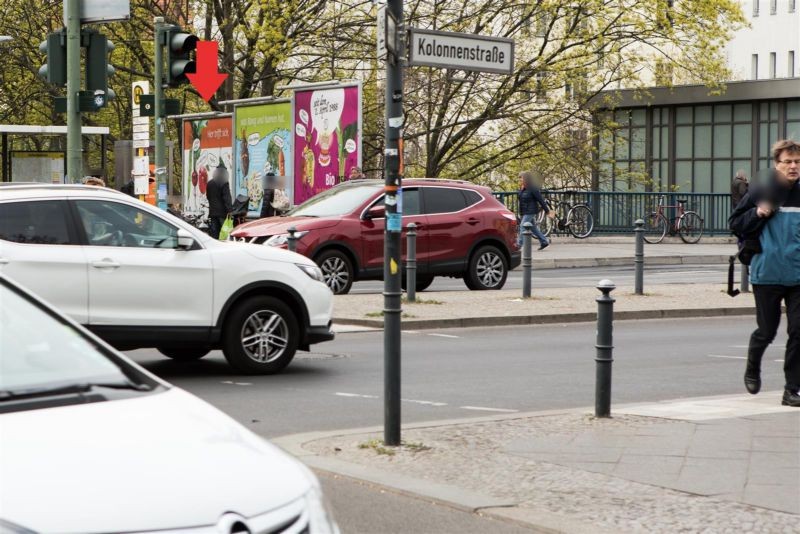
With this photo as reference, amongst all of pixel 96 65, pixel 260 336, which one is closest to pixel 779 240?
pixel 260 336

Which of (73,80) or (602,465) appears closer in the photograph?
(602,465)

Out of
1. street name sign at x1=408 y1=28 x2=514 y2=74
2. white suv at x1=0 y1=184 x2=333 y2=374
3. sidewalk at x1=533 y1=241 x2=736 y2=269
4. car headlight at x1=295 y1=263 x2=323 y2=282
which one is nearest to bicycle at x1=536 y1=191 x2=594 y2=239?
sidewalk at x1=533 y1=241 x2=736 y2=269

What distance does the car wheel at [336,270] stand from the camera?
1956 cm

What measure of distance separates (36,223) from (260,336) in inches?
81.7

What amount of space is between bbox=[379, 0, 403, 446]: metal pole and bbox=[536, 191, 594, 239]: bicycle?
30.4 metres

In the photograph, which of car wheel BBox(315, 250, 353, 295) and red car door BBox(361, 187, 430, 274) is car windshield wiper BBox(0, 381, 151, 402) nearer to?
car wheel BBox(315, 250, 353, 295)

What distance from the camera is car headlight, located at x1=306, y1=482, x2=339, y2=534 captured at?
341 cm

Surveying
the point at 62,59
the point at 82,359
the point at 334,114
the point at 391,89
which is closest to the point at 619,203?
the point at 334,114

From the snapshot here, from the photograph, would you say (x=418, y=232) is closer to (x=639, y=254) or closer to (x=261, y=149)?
(x=639, y=254)

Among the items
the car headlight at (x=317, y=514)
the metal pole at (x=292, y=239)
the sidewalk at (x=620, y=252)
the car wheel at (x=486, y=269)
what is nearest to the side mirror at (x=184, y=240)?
the metal pole at (x=292, y=239)

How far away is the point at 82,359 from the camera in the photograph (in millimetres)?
4125

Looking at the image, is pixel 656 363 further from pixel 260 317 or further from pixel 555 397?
pixel 260 317

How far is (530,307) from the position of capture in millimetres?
17844

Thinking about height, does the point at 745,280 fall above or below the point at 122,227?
below
